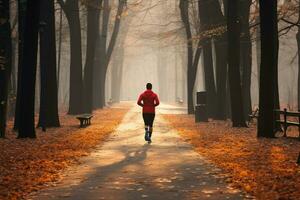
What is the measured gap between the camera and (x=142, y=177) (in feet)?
31.0

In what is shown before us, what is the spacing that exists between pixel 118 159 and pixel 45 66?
10.7 meters

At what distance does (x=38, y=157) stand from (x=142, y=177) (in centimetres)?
411

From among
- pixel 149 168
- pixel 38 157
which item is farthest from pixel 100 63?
pixel 149 168

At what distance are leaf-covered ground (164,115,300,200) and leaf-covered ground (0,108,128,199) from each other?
11.0 feet

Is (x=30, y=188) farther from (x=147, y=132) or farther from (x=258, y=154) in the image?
(x=147, y=132)

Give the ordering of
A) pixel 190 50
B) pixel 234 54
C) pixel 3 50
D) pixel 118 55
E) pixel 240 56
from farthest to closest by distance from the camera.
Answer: pixel 118 55, pixel 190 50, pixel 240 56, pixel 234 54, pixel 3 50

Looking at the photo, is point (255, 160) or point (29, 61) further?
point (29, 61)

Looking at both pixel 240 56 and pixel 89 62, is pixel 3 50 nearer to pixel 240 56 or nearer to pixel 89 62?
pixel 240 56

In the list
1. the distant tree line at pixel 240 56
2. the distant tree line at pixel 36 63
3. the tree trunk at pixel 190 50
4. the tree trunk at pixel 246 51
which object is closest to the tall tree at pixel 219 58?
the distant tree line at pixel 240 56

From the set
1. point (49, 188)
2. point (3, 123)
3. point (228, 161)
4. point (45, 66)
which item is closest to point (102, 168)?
point (49, 188)

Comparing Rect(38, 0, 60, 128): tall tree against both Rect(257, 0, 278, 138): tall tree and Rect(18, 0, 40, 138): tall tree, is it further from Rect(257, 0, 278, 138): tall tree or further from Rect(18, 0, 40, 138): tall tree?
Rect(257, 0, 278, 138): tall tree

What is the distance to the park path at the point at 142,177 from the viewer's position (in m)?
7.86

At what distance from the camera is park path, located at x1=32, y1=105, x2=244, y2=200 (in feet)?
25.8

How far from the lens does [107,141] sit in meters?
17.1
